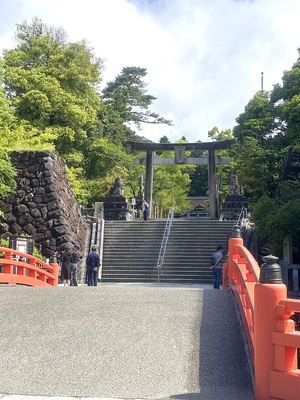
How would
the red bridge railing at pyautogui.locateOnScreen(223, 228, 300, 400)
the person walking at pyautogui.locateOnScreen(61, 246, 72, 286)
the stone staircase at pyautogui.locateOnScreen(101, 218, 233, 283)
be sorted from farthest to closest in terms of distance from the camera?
the stone staircase at pyautogui.locateOnScreen(101, 218, 233, 283), the person walking at pyautogui.locateOnScreen(61, 246, 72, 286), the red bridge railing at pyautogui.locateOnScreen(223, 228, 300, 400)

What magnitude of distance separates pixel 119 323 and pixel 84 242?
55.0ft

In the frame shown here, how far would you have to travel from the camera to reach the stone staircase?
70.5 feet

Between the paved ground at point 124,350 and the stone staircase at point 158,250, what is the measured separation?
12.2 meters

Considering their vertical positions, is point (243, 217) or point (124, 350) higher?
point (243, 217)

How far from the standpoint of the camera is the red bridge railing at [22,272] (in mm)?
13286

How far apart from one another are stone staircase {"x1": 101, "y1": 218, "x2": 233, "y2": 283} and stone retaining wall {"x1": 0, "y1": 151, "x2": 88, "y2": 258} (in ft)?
→ 8.71

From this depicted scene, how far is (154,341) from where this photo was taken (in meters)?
6.73

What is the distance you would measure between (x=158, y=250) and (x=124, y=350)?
17425mm

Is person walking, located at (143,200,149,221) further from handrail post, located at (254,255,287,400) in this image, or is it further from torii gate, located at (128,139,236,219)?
handrail post, located at (254,255,287,400)

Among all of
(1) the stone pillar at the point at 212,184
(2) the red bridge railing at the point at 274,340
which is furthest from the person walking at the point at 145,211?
(2) the red bridge railing at the point at 274,340

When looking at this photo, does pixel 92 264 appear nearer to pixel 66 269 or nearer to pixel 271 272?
pixel 66 269

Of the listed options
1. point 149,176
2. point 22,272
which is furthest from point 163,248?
point 22,272

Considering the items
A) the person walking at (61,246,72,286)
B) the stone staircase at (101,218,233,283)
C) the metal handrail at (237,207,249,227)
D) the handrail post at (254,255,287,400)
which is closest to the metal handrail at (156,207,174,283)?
the stone staircase at (101,218,233,283)

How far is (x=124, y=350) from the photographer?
254 inches
